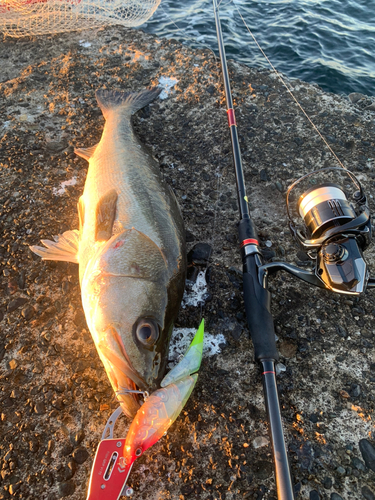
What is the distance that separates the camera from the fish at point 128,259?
6.99 ft

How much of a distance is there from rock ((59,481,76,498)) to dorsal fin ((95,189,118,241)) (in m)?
1.70

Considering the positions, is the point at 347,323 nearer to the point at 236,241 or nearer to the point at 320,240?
the point at 320,240

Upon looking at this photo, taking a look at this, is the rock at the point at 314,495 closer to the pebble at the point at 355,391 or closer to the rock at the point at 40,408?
the pebble at the point at 355,391

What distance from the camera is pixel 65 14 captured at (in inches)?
225

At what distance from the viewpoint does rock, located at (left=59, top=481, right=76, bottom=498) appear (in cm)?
200

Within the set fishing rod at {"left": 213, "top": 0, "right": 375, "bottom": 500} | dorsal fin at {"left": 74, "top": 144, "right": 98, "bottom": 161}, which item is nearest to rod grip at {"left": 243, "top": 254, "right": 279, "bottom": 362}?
fishing rod at {"left": 213, "top": 0, "right": 375, "bottom": 500}

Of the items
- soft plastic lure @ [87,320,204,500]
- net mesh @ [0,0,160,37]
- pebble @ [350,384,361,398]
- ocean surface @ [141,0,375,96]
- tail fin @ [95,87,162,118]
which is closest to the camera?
soft plastic lure @ [87,320,204,500]

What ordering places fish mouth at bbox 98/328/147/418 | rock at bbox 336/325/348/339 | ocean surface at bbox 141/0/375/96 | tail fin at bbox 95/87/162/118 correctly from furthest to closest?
ocean surface at bbox 141/0/375/96 < tail fin at bbox 95/87/162/118 < rock at bbox 336/325/348/339 < fish mouth at bbox 98/328/147/418

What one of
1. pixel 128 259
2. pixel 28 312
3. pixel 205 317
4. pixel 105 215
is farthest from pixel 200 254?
pixel 28 312

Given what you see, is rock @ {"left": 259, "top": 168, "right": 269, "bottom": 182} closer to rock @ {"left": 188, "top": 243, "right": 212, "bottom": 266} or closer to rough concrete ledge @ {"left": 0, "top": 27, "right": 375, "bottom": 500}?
rough concrete ledge @ {"left": 0, "top": 27, "right": 375, "bottom": 500}

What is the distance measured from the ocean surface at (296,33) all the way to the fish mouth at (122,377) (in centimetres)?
638

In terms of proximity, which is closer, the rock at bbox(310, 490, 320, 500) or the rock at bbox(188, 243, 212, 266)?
the rock at bbox(310, 490, 320, 500)

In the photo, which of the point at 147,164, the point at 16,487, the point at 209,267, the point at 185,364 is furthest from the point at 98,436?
the point at 147,164

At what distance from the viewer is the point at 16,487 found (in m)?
2.01
